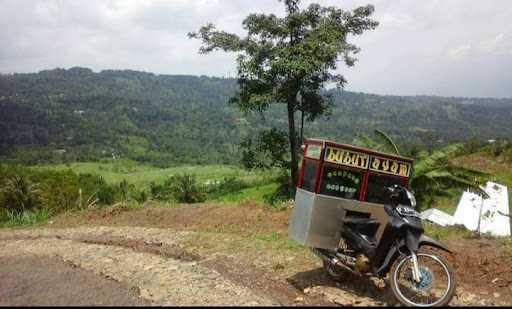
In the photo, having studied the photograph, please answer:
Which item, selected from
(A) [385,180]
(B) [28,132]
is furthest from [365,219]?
(B) [28,132]

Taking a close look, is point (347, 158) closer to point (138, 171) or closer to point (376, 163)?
point (376, 163)

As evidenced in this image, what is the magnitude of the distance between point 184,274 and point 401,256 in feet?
11.5

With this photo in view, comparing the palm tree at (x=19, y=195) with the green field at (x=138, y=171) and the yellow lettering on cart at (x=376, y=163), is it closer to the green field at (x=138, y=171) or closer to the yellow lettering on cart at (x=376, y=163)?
the yellow lettering on cart at (x=376, y=163)

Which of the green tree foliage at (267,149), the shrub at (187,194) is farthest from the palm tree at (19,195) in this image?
the green tree foliage at (267,149)

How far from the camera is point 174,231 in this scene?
12.7 meters

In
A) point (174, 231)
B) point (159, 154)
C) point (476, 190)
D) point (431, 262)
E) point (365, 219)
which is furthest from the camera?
point (159, 154)

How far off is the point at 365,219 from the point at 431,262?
3.52 feet

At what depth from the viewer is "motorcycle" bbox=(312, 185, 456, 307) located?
20.2 ft

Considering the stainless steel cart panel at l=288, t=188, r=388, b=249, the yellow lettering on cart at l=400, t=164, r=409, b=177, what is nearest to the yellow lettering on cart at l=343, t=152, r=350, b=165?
the stainless steel cart panel at l=288, t=188, r=388, b=249

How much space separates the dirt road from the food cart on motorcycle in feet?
2.78

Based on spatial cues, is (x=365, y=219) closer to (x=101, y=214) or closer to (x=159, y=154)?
(x=101, y=214)

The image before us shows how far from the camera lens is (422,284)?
245 inches

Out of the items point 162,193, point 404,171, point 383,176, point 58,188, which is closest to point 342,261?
point 383,176

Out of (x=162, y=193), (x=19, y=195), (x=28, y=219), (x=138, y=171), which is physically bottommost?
(x=138, y=171)
